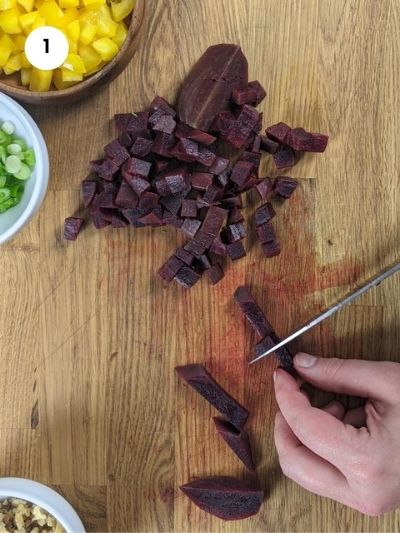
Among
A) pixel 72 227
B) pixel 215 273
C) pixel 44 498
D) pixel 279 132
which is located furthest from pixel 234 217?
pixel 44 498

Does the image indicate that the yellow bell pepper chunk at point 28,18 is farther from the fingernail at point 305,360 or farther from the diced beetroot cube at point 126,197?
the fingernail at point 305,360

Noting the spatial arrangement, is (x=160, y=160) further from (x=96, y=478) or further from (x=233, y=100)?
(x=96, y=478)

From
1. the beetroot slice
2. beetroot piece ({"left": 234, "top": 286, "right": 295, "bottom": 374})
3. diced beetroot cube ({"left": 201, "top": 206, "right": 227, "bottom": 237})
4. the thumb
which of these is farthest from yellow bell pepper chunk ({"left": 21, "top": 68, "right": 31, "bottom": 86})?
the thumb

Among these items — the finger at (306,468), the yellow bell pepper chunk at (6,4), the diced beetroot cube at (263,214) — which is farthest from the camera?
the diced beetroot cube at (263,214)

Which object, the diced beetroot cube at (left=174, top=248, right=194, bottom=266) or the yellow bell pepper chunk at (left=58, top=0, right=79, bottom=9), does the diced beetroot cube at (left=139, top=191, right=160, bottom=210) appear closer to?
the diced beetroot cube at (left=174, top=248, right=194, bottom=266)

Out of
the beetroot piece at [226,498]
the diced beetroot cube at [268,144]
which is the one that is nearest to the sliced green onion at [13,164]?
the diced beetroot cube at [268,144]

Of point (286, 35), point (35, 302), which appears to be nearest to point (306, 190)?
point (286, 35)

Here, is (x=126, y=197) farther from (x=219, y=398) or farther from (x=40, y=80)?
(x=219, y=398)
